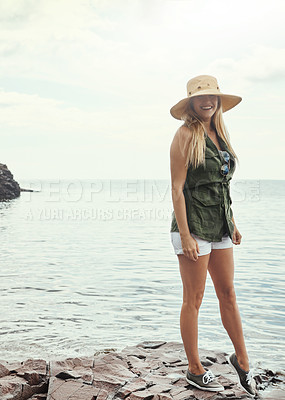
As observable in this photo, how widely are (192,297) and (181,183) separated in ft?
2.78

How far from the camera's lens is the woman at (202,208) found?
11.5 ft

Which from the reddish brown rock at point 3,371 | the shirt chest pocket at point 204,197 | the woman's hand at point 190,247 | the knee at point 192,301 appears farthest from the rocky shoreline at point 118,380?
the shirt chest pocket at point 204,197

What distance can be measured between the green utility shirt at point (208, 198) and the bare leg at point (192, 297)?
20cm

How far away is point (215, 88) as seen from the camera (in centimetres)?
361

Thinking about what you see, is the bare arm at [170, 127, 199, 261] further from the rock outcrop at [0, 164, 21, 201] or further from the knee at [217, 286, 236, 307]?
the rock outcrop at [0, 164, 21, 201]

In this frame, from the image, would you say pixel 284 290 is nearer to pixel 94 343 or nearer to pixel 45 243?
pixel 94 343

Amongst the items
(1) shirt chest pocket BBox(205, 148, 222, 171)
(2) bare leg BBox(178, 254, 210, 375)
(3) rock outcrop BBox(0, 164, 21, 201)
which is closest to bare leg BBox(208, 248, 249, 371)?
(2) bare leg BBox(178, 254, 210, 375)

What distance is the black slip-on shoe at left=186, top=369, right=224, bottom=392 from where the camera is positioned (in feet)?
12.0

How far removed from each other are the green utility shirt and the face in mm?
168

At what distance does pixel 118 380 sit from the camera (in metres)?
3.74

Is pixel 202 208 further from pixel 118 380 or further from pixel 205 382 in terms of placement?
pixel 118 380

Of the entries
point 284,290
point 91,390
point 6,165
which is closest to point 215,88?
point 91,390

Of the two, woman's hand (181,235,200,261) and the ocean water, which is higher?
woman's hand (181,235,200,261)

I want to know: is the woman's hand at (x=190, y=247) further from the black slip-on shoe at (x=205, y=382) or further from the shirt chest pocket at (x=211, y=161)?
the black slip-on shoe at (x=205, y=382)
